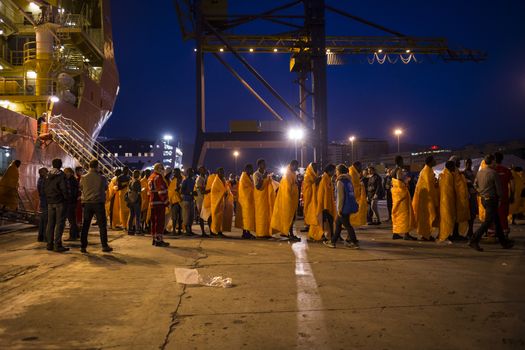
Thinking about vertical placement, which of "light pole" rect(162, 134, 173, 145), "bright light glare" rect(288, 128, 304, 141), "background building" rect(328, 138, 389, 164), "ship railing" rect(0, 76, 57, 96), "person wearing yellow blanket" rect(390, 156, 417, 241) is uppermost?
"light pole" rect(162, 134, 173, 145)

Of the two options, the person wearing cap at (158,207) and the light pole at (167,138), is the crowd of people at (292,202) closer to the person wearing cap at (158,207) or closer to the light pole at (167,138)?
the person wearing cap at (158,207)

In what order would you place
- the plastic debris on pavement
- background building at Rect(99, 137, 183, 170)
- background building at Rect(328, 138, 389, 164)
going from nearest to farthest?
the plastic debris on pavement
background building at Rect(328, 138, 389, 164)
background building at Rect(99, 137, 183, 170)

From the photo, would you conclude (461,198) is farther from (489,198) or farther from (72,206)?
(72,206)

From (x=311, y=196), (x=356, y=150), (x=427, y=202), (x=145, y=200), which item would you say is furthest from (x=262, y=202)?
(x=356, y=150)

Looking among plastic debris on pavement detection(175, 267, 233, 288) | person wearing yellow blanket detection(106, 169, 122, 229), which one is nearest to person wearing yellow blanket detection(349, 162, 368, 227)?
plastic debris on pavement detection(175, 267, 233, 288)

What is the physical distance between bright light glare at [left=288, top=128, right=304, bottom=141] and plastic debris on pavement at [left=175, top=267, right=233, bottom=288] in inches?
842

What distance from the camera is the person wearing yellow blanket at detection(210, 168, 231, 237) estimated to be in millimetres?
10828

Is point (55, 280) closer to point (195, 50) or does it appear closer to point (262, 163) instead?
point (262, 163)

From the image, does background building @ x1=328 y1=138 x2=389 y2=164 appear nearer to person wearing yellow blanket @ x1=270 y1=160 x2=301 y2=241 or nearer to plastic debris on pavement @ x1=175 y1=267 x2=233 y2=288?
person wearing yellow blanket @ x1=270 y1=160 x2=301 y2=241

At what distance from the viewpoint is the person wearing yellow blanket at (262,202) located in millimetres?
10070

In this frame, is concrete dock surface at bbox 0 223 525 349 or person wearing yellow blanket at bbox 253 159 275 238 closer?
concrete dock surface at bbox 0 223 525 349

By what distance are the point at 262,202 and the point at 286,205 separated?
0.70 m

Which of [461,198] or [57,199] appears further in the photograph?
[461,198]

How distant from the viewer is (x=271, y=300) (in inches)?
179
